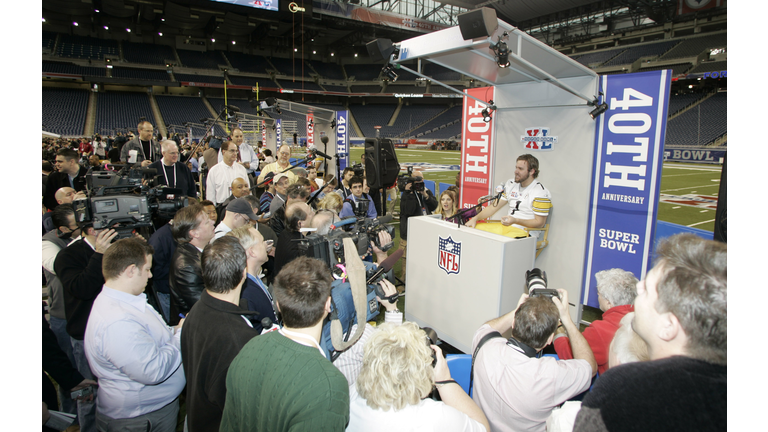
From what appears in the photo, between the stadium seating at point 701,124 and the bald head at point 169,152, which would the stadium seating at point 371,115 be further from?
the bald head at point 169,152

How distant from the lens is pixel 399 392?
4.23ft

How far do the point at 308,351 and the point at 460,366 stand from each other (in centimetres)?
114

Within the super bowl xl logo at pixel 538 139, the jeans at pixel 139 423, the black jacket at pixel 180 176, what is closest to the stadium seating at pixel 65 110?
the black jacket at pixel 180 176

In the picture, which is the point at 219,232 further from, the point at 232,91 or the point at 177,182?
the point at 232,91

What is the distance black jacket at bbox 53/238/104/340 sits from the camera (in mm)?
2297

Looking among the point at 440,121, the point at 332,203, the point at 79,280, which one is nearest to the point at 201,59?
the point at 440,121

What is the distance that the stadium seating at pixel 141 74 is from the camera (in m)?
31.1

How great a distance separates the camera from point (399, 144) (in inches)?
1516

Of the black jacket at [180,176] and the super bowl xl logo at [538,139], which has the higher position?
the super bowl xl logo at [538,139]

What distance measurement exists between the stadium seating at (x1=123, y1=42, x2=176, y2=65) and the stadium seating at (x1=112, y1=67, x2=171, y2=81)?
99cm

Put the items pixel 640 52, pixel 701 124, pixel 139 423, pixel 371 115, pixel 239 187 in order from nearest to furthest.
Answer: pixel 139 423
pixel 239 187
pixel 701 124
pixel 640 52
pixel 371 115

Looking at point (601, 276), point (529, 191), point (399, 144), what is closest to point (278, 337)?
point (601, 276)

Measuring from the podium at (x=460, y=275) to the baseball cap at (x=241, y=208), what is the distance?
1556 mm

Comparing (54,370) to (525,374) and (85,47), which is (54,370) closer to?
(525,374)
